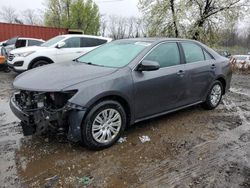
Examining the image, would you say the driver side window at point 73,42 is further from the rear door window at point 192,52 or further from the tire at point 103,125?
the tire at point 103,125

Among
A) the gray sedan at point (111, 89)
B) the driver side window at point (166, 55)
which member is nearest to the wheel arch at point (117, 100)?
the gray sedan at point (111, 89)

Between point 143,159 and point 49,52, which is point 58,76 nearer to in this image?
point 143,159

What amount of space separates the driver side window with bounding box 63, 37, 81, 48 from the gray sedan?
515 centimetres

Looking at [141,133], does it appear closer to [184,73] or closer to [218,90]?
[184,73]

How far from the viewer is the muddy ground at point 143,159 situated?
3.12 metres

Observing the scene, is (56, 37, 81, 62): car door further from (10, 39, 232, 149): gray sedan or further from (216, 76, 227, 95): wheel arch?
(216, 76, 227, 95): wheel arch


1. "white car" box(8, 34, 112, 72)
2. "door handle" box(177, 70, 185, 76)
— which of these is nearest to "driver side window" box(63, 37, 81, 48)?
"white car" box(8, 34, 112, 72)

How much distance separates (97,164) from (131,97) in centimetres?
110

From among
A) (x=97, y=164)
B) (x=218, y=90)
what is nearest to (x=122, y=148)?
(x=97, y=164)

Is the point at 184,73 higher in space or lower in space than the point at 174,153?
higher

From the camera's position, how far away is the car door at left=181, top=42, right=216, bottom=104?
502 centimetres

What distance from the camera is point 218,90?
19.2ft

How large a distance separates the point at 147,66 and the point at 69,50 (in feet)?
20.8

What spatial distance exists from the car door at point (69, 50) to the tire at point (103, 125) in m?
6.22
